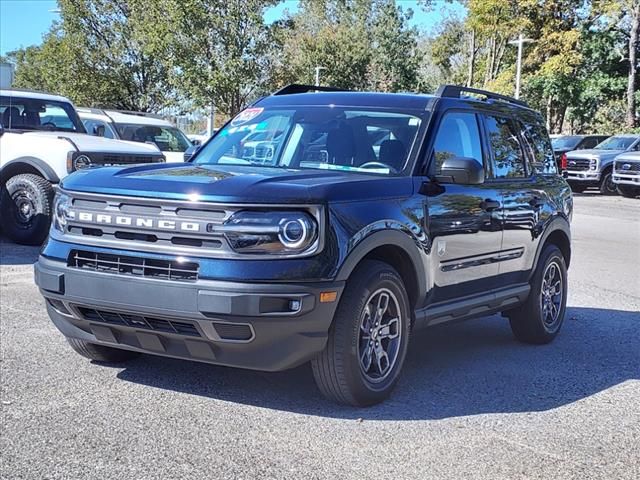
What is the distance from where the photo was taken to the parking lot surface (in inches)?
157

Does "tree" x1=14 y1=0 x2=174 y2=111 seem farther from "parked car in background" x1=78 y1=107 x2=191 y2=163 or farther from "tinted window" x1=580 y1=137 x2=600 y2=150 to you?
"tinted window" x1=580 y1=137 x2=600 y2=150

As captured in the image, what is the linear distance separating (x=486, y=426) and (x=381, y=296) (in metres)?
0.92

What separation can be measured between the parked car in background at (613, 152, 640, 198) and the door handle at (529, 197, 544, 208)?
63.1 ft

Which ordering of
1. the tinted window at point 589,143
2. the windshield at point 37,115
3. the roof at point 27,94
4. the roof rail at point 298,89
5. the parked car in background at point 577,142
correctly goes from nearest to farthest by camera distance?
1. the roof rail at point 298,89
2. the windshield at point 37,115
3. the roof at point 27,94
4. the parked car in background at point 577,142
5. the tinted window at point 589,143

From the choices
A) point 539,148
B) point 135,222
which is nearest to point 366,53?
point 539,148

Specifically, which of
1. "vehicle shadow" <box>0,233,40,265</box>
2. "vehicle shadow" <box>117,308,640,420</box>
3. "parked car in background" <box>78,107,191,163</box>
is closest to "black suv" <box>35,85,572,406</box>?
"vehicle shadow" <box>117,308,640,420</box>

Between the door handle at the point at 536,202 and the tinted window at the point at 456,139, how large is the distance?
73cm

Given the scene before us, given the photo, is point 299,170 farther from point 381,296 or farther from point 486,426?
point 486,426

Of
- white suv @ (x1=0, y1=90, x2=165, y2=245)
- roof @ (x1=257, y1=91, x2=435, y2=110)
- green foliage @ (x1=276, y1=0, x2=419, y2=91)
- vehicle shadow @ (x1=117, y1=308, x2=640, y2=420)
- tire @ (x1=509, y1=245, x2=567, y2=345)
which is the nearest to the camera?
vehicle shadow @ (x1=117, y1=308, x2=640, y2=420)

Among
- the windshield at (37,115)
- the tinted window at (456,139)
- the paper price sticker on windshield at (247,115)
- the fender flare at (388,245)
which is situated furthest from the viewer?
the windshield at (37,115)

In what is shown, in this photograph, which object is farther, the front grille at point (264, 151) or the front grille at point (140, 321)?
the front grille at point (264, 151)

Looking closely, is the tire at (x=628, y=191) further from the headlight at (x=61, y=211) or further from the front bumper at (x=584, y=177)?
the headlight at (x=61, y=211)

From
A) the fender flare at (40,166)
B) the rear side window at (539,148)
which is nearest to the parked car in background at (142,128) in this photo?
the fender flare at (40,166)

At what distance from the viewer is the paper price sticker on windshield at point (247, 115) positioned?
6.17 metres
